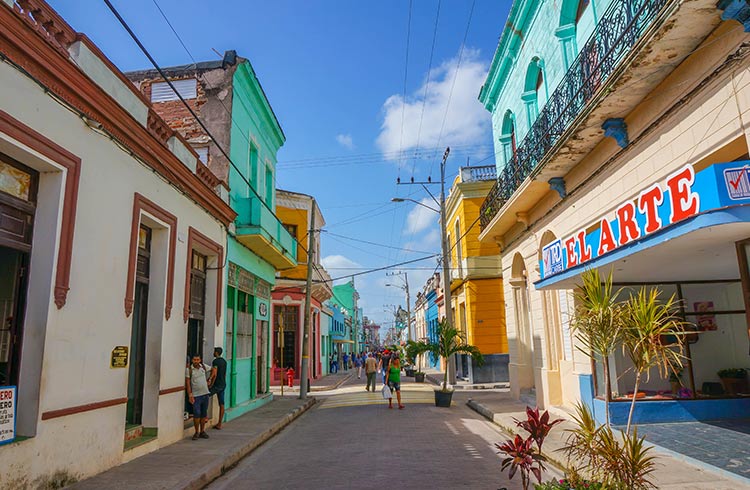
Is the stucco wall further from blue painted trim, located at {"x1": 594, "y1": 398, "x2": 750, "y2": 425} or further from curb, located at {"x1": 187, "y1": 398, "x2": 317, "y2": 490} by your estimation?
blue painted trim, located at {"x1": 594, "y1": 398, "x2": 750, "y2": 425}

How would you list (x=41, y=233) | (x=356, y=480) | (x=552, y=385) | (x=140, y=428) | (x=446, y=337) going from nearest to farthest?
1. (x=41, y=233)
2. (x=356, y=480)
3. (x=140, y=428)
4. (x=552, y=385)
5. (x=446, y=337)

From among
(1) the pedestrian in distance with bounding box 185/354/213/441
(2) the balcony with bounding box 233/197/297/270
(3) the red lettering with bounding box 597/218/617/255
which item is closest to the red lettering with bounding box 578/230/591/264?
(3) the red lettering with bounding box 597/218/617/255

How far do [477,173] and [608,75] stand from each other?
56.0 feet

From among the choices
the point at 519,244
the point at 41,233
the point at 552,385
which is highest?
the point at 519,244

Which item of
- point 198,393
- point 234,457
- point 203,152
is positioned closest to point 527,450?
point 234,457

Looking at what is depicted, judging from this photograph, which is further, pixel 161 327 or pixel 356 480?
pixel 161 327

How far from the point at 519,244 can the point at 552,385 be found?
4.37 m

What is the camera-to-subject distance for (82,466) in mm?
6551

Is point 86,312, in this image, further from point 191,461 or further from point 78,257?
point 191,461

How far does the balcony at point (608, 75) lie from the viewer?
6458 mm

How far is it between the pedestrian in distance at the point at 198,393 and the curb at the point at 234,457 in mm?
1059

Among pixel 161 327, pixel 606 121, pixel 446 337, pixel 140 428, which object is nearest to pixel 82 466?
pixel 140 428

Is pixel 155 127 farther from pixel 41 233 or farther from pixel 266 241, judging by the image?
pixel 266 241

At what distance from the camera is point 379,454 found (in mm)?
8516
